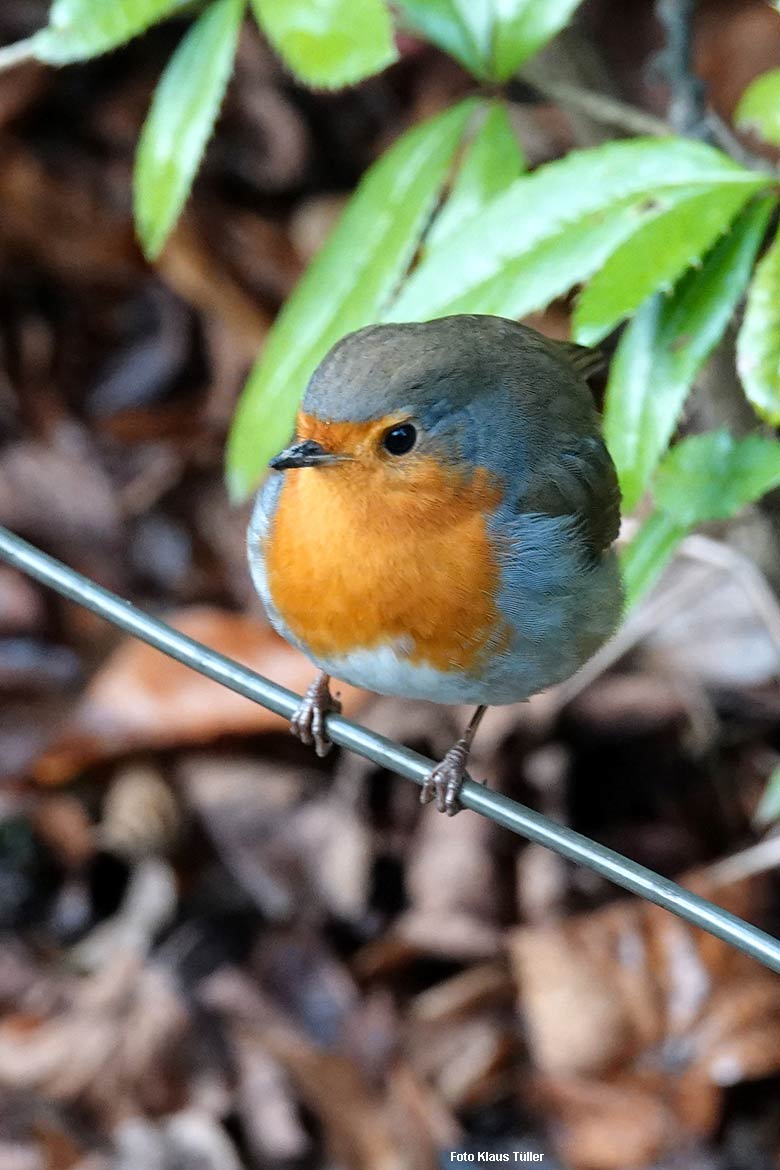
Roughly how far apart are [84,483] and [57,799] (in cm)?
114

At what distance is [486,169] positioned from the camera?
199cm

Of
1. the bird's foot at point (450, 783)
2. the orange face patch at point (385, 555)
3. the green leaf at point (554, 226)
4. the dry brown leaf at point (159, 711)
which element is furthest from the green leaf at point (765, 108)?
the dry brown leaf at point (159, 711)

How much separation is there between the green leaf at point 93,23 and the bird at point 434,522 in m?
0.61

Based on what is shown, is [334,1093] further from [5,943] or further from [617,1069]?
[5,943]

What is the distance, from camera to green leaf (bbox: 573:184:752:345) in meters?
1.58

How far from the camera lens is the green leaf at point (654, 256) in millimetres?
1575

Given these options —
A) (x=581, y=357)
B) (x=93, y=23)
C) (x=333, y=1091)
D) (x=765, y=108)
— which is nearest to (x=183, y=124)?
(x=93, y=23)

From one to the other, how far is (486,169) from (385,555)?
75 cm

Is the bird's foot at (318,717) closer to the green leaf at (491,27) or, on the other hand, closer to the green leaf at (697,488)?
the green leaf at (697,488)

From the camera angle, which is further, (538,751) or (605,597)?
(538,751)

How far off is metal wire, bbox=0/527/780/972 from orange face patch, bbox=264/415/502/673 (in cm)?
16

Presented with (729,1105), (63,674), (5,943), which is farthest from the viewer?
(63,674)

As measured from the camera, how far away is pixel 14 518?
3.94 m

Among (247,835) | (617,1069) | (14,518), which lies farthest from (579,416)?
(14,518)
